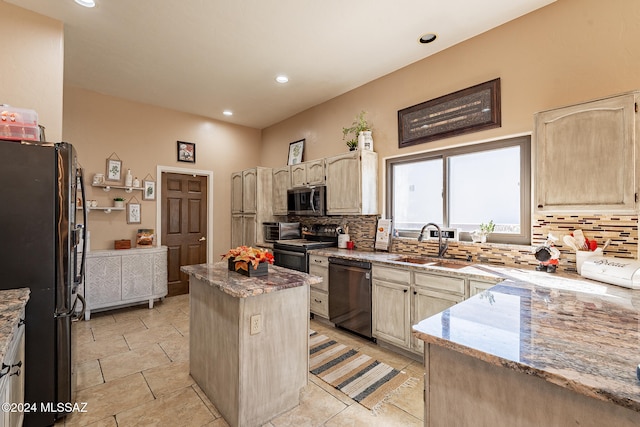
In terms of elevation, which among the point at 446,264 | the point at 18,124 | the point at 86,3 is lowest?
the point at 446,264

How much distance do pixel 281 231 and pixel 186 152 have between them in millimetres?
2298

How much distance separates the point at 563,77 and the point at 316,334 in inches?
136

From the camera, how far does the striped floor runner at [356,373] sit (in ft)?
7.53

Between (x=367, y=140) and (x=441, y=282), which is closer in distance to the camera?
(x=441, y=282)

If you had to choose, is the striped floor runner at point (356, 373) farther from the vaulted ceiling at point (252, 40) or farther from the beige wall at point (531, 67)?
the vaulted ceiling at point (252, 40)

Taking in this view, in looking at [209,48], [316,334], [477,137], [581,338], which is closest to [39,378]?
[316,334]

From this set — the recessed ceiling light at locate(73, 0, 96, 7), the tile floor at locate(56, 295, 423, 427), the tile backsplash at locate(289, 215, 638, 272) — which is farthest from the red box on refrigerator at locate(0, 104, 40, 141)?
the tile backsplash at locate(289, 215, 638, 272)

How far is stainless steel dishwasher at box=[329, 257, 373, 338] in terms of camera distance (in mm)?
3154

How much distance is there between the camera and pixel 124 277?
13.5 feet

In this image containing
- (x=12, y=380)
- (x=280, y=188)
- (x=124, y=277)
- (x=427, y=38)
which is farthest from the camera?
(x=280, y=188)

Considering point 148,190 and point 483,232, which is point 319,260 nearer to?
point 483,232

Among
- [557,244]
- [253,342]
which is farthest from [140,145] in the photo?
[557,244]

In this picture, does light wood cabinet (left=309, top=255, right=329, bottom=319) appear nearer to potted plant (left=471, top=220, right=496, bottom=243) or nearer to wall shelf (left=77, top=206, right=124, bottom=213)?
potted plant (left=471, top=220, right=496, bottom=243)

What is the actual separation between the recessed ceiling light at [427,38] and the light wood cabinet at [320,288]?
2622 mm
